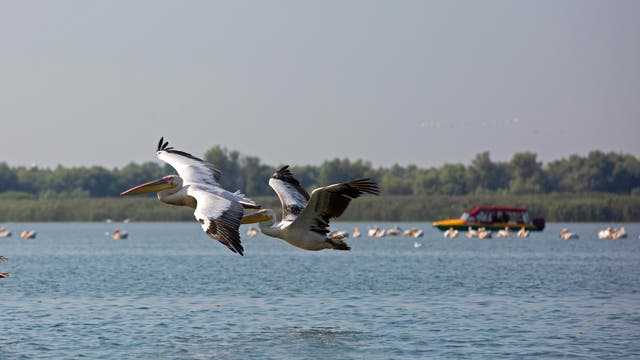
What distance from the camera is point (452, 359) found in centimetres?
2372

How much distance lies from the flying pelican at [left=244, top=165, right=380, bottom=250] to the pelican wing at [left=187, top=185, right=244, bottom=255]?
146cm

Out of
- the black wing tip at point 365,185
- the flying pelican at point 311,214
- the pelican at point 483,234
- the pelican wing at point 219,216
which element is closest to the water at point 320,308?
the flying pelican at point 311,214

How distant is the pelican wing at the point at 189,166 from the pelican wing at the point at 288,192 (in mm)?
1232

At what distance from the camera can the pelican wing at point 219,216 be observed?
52.1 feet

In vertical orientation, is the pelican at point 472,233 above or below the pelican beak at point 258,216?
above

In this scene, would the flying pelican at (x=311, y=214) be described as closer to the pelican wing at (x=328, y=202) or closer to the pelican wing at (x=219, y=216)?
the pelican wing at (x=328, y=202)

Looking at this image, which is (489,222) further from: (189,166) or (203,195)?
(203,195)

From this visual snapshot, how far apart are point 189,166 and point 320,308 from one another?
1339 centimetres

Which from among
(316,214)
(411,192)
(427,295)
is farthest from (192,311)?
(411,192)

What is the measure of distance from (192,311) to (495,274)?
1804 centimetres

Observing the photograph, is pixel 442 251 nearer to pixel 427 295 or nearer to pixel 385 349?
pixel 427 295

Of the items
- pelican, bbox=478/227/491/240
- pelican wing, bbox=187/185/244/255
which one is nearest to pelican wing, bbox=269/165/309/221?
pelican wing, bbox=187/185/244/255

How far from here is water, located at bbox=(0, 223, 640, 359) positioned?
25.2m

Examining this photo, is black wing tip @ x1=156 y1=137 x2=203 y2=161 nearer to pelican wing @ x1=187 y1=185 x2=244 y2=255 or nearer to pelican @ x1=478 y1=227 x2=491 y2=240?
pelican wing @ x1=187 y1=185 x2=244 y2=255
